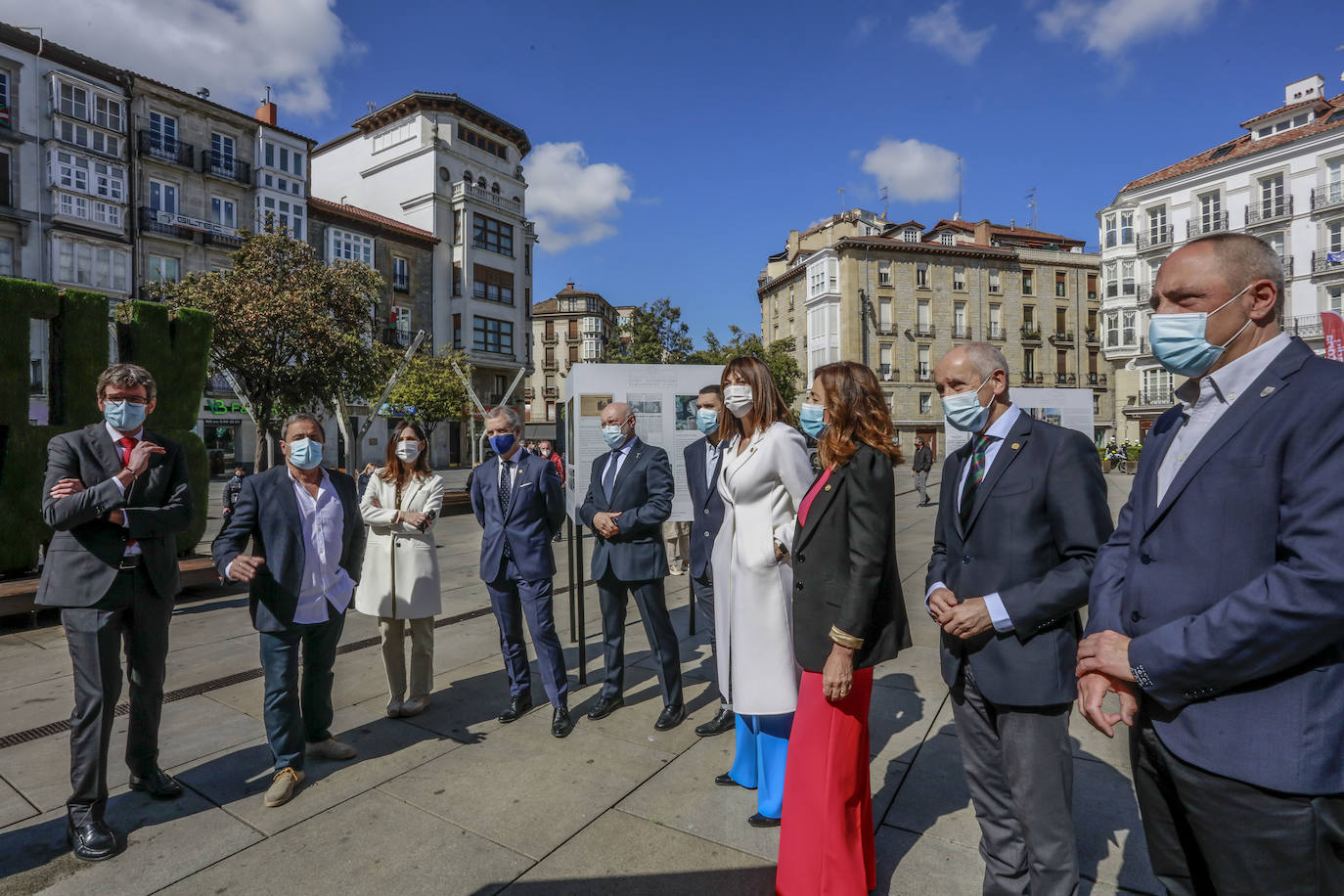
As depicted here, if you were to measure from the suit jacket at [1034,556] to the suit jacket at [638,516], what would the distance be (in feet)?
7.72

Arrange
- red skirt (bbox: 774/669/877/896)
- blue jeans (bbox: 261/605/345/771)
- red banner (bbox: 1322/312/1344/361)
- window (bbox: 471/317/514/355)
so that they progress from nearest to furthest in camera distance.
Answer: red skirt (bbox: 774/669/877/896), blue jeans (bbox: 261/605/345/771), red banner (bbox: 1322/312/1344/361), window (bbox: 471/317/514/355)

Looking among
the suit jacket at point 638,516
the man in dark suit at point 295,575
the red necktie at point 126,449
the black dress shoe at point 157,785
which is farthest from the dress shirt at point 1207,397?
the black dress shoe at point 157,785

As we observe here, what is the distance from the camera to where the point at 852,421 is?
278 centimetres

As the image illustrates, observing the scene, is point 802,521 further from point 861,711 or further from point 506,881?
point 506,881

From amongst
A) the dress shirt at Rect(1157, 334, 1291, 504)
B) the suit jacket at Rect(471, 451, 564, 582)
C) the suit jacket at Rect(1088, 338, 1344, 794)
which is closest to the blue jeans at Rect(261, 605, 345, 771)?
the suit jacket at Rect(471, 451, 564, 582)

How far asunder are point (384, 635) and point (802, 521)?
10.3 ft

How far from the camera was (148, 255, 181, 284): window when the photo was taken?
30.5 meters

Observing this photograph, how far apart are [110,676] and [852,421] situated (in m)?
3.43

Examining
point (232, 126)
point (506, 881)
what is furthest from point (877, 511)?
point (232, 126)

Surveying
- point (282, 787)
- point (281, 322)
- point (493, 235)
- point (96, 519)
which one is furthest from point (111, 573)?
point (493, 235)

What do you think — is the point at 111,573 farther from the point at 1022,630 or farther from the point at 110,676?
the point at 1022,630

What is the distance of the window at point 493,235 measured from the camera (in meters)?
44.2

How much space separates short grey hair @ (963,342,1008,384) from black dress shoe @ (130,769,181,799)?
4180 millimetres

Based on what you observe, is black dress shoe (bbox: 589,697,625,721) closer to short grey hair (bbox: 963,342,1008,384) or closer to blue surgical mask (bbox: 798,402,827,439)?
blue surgical mask (bbox: 798,402,827,439)
